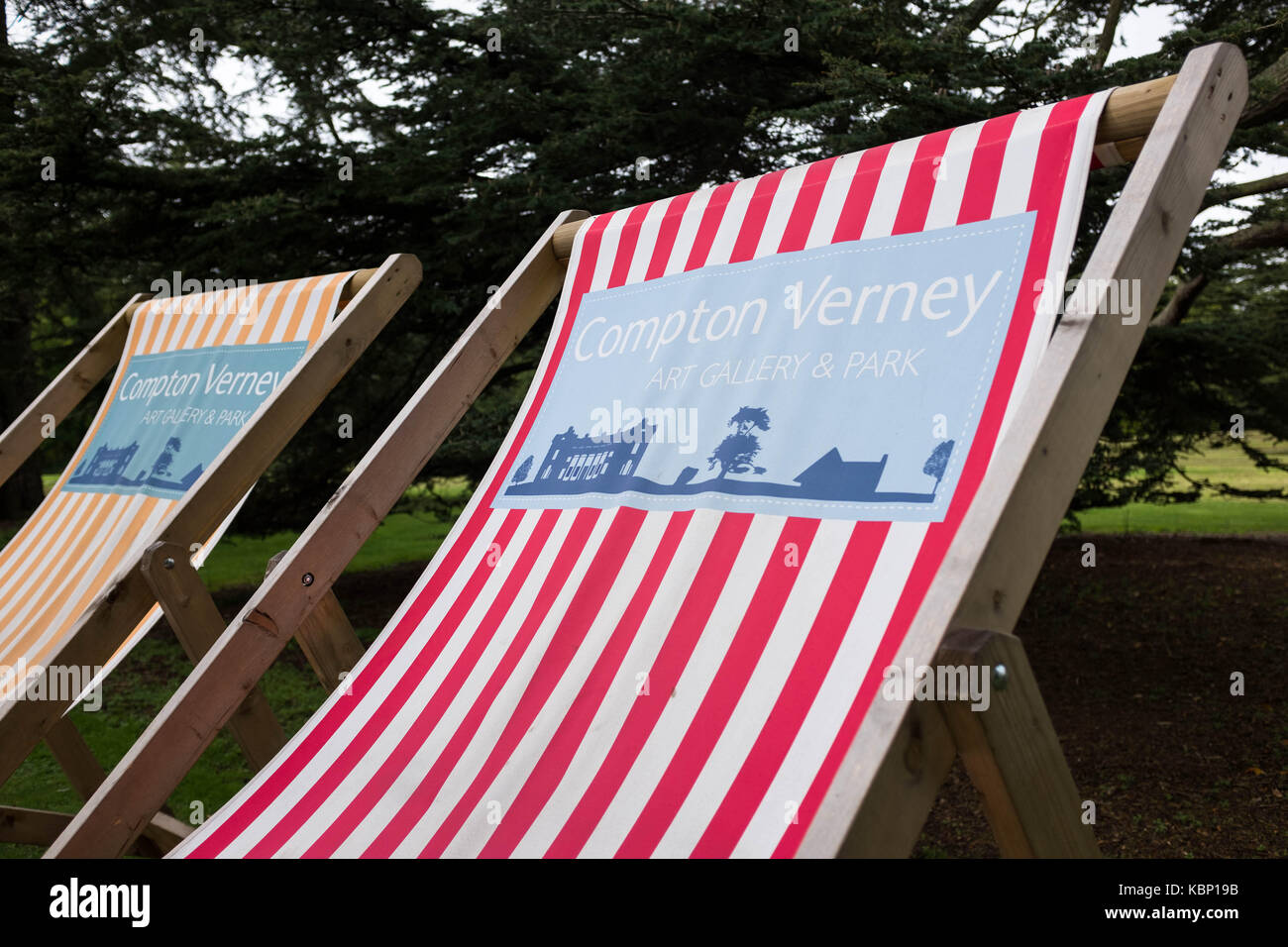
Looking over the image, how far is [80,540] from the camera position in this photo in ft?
10.2

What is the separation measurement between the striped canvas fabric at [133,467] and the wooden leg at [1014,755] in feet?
6.46

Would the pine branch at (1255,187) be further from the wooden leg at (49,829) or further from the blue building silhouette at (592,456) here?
the wooden leg at (49,829)

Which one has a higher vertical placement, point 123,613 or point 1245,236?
point 1245,236

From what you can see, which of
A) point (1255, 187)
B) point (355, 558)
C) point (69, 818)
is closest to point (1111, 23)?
point (1255, 187)

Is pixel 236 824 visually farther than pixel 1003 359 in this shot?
Yes

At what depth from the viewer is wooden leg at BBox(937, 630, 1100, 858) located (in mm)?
1093

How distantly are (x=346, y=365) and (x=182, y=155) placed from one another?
4.28 metres

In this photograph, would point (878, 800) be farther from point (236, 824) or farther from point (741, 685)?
point (236, 824)

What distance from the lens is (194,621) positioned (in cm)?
223

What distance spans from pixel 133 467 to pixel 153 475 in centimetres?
17

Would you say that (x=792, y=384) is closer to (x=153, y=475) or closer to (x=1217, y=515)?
(x=153, y=475)

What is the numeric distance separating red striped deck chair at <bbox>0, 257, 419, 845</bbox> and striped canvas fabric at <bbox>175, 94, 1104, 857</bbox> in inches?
19.0

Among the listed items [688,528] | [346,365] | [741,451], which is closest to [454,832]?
[688,528]

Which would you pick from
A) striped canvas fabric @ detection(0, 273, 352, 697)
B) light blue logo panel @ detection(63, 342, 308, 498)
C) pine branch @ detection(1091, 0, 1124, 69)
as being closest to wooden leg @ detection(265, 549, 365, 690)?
striped canvas fabric @ detection(0, 273, 352, 697)
